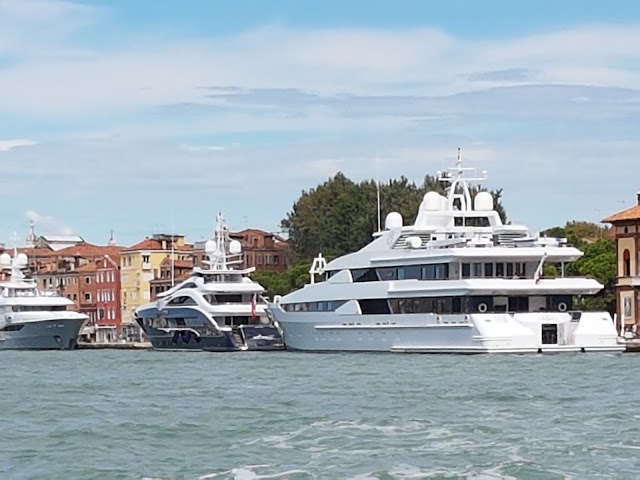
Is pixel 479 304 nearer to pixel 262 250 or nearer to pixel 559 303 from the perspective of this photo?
pixel 559 303

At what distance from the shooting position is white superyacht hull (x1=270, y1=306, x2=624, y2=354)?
173 ft

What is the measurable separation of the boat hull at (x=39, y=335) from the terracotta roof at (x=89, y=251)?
100 feet

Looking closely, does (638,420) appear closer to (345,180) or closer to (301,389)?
(301,389)

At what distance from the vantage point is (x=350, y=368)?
47781 millimetres

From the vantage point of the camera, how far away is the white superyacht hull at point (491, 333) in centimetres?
5281

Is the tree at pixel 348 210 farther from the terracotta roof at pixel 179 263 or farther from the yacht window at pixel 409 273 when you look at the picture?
the yacht window at pixel 409 273

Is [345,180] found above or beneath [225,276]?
above

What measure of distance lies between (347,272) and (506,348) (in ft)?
28.8

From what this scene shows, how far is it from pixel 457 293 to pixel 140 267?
56.1 meters

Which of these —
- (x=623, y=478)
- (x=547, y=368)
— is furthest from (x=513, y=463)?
(x=547, y=368)

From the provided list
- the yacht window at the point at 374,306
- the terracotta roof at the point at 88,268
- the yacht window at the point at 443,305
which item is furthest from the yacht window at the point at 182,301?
the terracotta roof at the point at 88,268

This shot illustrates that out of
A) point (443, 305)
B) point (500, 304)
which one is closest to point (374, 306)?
point (443, 305)

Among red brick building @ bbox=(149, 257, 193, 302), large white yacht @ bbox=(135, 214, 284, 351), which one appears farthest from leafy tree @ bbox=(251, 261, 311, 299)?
large white yacht @ bbox=(135, 214, 284, 351)

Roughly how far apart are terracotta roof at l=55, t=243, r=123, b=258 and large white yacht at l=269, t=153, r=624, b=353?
5924 cm
